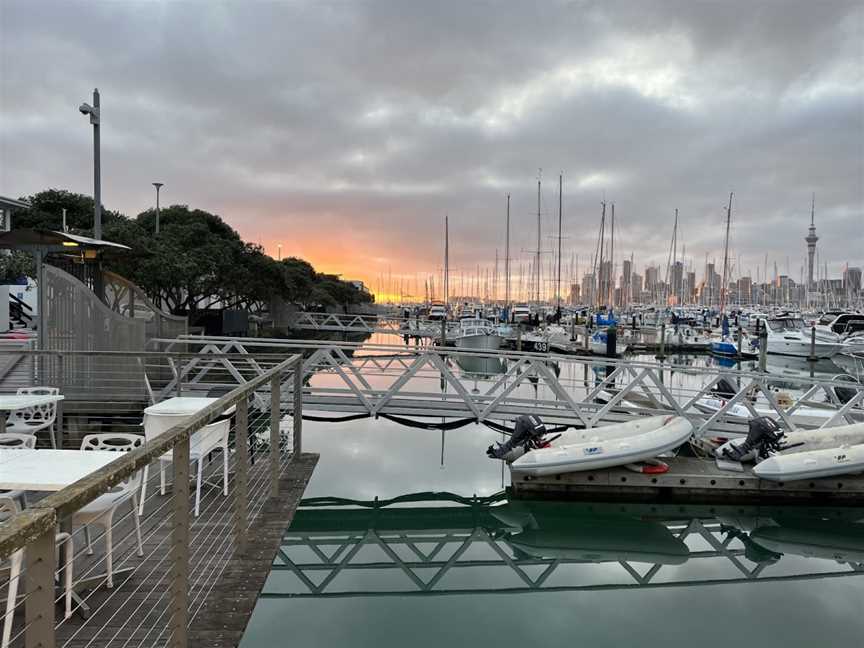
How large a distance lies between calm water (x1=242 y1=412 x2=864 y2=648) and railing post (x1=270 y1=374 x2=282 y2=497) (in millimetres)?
1419

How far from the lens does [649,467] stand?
29.6 feet

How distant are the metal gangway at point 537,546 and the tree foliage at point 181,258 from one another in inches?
260

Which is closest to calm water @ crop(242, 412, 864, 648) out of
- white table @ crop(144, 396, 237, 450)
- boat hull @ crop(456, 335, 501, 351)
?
white table @ crop(144, 396, 237, 450)

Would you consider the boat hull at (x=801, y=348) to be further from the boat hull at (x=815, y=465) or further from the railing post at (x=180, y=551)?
the railing post at (x=180, y=551)

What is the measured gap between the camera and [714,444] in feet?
36.8

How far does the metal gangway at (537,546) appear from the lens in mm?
6680

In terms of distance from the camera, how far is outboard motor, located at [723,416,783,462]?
30.3ft

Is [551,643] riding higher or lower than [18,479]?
lower

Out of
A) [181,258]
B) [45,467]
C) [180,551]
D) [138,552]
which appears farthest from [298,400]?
[181,258]

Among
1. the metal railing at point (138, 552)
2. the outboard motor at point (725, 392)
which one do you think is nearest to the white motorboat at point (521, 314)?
the outboard motor at point (725, 392)

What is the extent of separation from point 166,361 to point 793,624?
10.8m

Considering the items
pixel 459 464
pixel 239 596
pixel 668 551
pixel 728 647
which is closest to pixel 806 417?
pixel 668 551

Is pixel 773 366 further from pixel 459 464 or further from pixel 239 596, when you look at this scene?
pixel 239 596

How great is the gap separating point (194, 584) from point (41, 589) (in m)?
2.26
